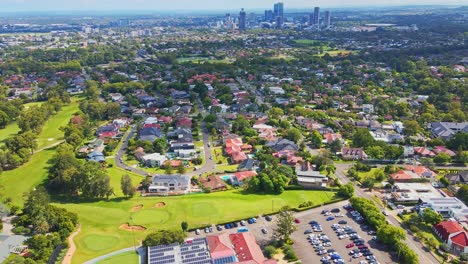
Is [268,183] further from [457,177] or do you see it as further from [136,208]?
[457,177]

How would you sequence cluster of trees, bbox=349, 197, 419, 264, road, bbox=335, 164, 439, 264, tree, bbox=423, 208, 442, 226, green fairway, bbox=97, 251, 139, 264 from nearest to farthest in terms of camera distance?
1. cluster of trees, bbox=349, 197, 419, 264
2. green fairway, bbox=97, 251, 139, 264
3. road, bbox=335, 164, 439, 264
4. tree, bbox=423, 208, 442, 226

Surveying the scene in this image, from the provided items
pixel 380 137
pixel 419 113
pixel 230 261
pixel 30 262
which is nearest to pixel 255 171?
pixel 230 261

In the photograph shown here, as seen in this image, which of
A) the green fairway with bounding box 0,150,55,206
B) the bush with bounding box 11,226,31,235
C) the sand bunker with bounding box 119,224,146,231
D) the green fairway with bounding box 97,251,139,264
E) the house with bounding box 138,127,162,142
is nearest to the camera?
the green fairway with bounding box 97,251,139,264

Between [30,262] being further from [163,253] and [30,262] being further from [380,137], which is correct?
[380,137]

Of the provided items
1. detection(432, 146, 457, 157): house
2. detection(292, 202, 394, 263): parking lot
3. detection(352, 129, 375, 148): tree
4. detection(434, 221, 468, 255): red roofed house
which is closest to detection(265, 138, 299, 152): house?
detection(352, 129, 375, 148): tree

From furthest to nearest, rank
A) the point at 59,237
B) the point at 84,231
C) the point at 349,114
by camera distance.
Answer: the point at 349,114
the point at 84,231
the point at 59,237

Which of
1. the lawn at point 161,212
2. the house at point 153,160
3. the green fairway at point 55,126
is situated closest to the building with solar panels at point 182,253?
the lawn at point 161,212

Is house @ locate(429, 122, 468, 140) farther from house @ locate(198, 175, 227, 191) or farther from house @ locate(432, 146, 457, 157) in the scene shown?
house @ locate(198, 175, 227, 191)

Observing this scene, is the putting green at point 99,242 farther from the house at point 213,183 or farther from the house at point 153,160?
the house at point 153,160
